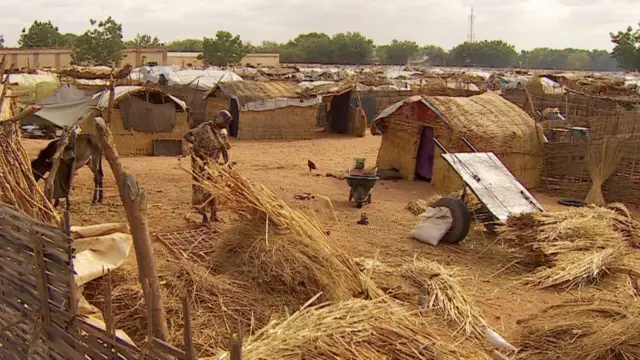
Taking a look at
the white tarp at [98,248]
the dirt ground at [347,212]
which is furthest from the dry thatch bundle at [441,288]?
the white tarp at [98,248]

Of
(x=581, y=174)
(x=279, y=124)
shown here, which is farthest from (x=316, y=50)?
(x=581, y=174)

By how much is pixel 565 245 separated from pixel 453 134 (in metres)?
4.90

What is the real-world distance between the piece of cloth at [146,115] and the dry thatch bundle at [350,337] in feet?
38.3

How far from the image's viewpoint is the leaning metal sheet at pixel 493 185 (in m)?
8.63

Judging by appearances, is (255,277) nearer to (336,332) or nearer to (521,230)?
(336,332)

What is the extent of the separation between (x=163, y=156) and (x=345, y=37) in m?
66.5

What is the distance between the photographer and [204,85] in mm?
22844

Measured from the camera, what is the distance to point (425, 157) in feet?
44.1

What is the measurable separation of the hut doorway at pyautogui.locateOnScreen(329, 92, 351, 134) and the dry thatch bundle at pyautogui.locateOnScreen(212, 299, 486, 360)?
684 inches

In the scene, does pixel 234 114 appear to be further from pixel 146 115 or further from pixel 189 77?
pixel 189 77

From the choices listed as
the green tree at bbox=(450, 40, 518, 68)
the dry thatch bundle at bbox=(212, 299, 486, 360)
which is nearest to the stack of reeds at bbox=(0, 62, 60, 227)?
the dry thatch bundle at bbox=(212, 299, 486, 360)

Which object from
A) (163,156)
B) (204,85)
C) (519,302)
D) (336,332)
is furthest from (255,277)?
(204,85)

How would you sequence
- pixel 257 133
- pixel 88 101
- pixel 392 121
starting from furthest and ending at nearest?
1. pixel 257 133
2. pixel 88 101
3. pixel 392 121

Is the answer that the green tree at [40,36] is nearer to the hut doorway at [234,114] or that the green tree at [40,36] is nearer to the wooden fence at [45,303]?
the hut doorway at [234,114]
